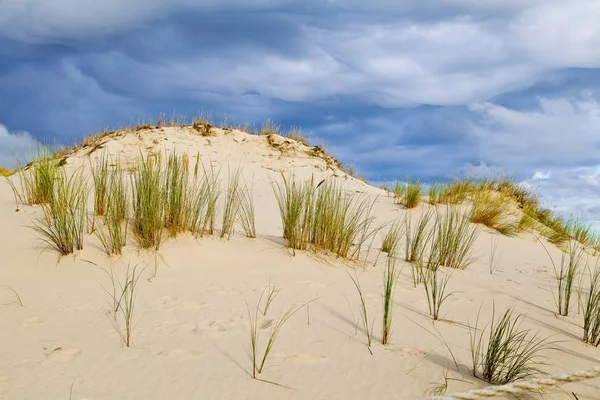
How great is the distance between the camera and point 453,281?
4621mm

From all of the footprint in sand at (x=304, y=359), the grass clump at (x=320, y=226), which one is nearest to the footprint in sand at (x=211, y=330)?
the footprint in sand at (x=304, y=359)

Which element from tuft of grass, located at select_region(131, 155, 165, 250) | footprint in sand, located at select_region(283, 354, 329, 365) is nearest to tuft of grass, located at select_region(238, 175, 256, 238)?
tuft of grass, located at select_region(131, 155, 165, 250)

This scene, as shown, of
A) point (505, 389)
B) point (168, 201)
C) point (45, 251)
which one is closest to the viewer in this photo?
point (505, 389)

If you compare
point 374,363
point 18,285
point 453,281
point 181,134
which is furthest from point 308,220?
point 181,134

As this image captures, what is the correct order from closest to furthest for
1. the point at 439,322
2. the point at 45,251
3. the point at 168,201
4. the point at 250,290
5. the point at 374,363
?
1. the point at 374,363
2. the point at 439,322
3. the point at 250,290
4. the point at 45,251
5. the point at 168,201

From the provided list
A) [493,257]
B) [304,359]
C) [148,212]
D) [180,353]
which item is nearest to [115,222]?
[148,212]

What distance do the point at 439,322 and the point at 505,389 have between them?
135 centimetres

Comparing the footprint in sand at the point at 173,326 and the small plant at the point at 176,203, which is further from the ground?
the small plant at the point at 176,203

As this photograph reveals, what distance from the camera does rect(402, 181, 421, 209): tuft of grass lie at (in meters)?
9.52

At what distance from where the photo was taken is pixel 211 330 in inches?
119

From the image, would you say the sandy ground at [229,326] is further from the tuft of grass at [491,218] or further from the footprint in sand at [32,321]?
the tuft of grass at [491,218]

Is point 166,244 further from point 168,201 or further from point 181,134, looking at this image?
point 181,134

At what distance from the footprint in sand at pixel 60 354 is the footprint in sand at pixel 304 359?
1194 millimetres

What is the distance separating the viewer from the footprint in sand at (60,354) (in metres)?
2.59
